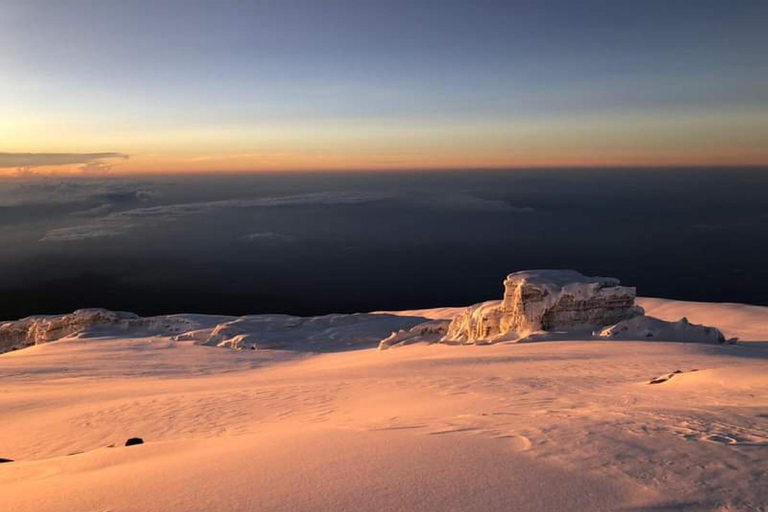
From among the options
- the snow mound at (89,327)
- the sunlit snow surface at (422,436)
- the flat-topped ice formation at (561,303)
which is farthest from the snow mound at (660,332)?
the snow mound at (89,327)

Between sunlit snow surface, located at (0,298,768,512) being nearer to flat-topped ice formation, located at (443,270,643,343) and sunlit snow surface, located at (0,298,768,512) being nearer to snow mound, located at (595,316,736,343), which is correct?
snow mound, located at (595,316,736,343)

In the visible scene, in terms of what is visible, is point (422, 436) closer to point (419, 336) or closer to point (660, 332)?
point (660, 332)

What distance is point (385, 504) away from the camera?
12.5ft

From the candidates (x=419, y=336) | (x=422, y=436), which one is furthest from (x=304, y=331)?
(x=422, y=436)

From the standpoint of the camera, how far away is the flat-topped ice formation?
19.5 meters

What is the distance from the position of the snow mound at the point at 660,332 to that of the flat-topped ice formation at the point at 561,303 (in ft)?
5.90

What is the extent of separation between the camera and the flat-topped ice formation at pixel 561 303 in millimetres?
19484

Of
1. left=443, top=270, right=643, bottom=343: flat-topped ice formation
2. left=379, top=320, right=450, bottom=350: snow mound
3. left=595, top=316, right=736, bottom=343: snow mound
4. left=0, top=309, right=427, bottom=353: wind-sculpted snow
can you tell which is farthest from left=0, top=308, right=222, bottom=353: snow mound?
left=595, top=316, right=736, bottom=343: snow mound

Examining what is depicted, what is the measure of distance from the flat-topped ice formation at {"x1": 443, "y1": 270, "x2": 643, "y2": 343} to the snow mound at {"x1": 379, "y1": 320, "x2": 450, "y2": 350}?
13.3ft

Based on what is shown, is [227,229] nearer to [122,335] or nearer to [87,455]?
[122,335]

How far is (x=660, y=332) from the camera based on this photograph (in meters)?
17.2

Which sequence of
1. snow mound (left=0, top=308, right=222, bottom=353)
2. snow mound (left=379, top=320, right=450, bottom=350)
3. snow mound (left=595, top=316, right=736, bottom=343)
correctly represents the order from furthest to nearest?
1. snow mound (left=0, top=308, right=222, bottom=353)
2. snow mound (left=379, top=320, right=450, bottom=350)
3. snow mound (left=595, top=316, right=736, bottom=343)

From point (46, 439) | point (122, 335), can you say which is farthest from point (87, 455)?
point (122, 335)

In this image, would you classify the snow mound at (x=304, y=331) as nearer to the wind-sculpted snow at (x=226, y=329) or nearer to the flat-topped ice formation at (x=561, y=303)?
the wind-sculpted snow at (x=226, y=329)
